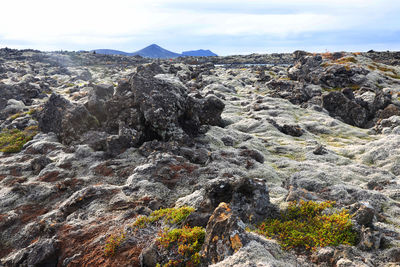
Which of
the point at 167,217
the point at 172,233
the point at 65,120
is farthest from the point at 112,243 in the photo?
the point at 65,120

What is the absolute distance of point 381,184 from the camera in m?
27.2

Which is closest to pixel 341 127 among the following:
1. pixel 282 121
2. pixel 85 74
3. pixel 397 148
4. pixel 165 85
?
pixel 282 121

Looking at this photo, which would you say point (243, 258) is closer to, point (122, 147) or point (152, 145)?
point (152, 145)

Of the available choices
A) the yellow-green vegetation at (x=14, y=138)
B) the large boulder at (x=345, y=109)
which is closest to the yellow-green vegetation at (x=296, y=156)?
the large boulder at (x=345, y=109)

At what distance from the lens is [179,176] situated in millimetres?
26375

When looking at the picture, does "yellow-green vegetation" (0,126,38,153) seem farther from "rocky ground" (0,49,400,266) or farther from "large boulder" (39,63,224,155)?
"large boulder" (39,63,224,155)

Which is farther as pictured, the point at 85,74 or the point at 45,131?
the point at 85,74

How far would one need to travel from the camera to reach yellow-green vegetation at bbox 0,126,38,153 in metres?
37.5

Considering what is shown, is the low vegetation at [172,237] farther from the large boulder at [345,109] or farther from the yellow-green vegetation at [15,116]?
the large boulder at [345,109]

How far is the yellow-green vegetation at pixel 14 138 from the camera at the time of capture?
37500 mm

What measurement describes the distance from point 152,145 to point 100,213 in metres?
13.6

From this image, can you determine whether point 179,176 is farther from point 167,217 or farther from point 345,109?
point 345,109

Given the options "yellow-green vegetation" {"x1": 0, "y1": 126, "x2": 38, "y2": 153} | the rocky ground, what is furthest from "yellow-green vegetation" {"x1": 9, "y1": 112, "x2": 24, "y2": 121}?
"yellow-green vegetation" {"x1": 0, "y1": 126, "x2": 38, "y2": 153}

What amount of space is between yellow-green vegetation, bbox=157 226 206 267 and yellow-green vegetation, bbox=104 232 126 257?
2814 millimetres
